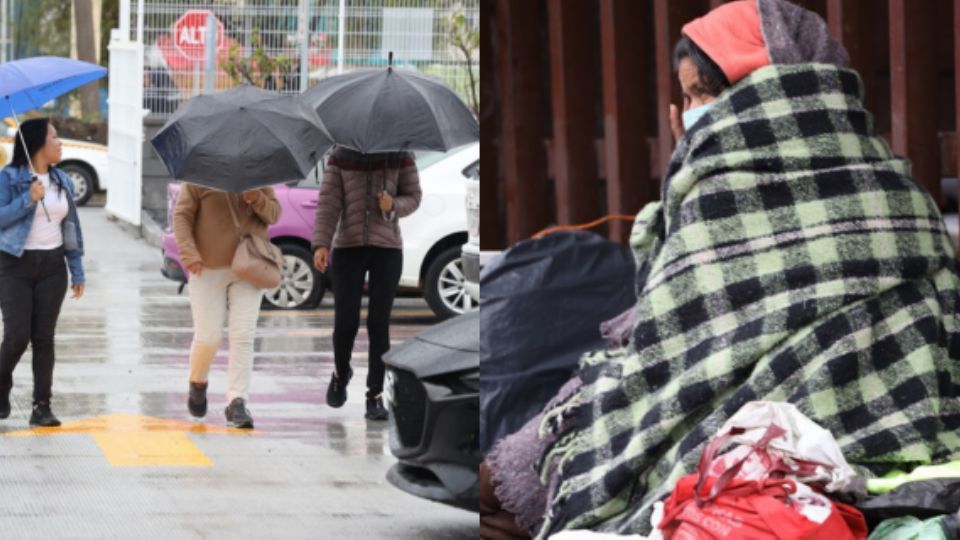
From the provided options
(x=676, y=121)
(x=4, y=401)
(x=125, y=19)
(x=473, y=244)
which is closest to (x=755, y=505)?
(x=676, y=121)

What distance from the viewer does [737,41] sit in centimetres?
264

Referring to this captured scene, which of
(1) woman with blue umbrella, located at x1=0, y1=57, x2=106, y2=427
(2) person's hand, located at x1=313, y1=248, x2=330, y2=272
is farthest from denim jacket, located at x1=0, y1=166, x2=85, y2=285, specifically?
(2) person's hand, located at x1=313, y1=248, x2=330, y2=272

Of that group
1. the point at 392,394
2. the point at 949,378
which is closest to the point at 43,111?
the point at 392,394

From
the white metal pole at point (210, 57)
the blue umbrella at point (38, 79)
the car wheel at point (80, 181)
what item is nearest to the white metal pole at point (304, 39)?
the white metal pole at point (210, 57)

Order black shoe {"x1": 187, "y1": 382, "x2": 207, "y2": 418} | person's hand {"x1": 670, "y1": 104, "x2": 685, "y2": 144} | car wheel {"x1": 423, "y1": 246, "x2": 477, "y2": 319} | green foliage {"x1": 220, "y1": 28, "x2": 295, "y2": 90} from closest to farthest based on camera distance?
1. person's hand {"x1": 670, "y1": 104, "x2": 685, "y2": 144}
2. car wheel {"x1": 423, "y1": 246, "x2": 477, "y2": 319}
3. green foliage {"x1": 220, "y1": 28, "x2": 295, "y2": 90}
4. black shoe {"x1": 187, "y1": 382, "x2": 207, "y2": 418}

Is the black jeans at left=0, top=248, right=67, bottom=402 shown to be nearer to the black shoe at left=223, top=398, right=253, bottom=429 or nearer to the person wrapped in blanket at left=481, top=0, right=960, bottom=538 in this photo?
the black shoe at left=223, top=398, right=253, bottom=429

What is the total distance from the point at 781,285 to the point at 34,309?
266 centimetres

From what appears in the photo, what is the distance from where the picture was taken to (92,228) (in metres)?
4.80

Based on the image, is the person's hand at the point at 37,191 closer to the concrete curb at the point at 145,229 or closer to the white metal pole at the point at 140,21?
the concrete curb at the point at 145,229

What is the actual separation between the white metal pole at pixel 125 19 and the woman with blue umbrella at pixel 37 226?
0.36 feet

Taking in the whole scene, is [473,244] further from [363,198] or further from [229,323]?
[229,323]

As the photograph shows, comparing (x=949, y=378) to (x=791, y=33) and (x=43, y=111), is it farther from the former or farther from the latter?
(x=43, y=111)

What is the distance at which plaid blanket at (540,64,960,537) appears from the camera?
2.52 metres

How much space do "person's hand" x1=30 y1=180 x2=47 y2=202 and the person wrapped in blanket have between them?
2.33m
